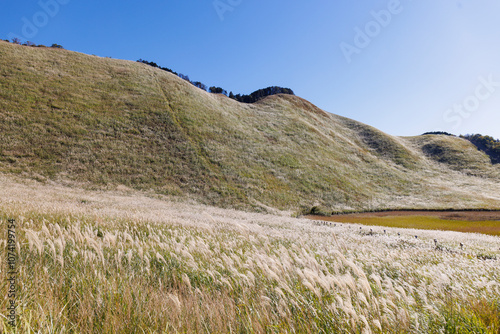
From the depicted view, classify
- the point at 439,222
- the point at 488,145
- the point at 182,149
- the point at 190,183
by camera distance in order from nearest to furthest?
1. the point at 439,222
2. the point at 190,183
3. the point at 182,149
4. the point at 488,145

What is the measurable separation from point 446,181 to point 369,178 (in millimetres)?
27393

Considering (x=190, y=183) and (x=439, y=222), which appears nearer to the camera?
(x=439, y=222)

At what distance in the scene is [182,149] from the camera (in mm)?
47312

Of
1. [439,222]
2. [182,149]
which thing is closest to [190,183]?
[182,149]

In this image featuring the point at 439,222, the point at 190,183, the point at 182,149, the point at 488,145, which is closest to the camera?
the point at 439,222

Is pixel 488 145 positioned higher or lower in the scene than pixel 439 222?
higher

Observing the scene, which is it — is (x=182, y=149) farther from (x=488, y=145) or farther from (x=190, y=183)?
(x=488, y=145)

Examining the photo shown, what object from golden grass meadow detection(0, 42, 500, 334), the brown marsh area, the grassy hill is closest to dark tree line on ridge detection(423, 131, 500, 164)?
golden grass meadow detection(0, 42, 500, 334)

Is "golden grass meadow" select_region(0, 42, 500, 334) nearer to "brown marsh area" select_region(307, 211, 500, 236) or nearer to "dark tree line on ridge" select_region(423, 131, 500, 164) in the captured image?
"brown marsh area" select_region(307, 211, 500, 236)

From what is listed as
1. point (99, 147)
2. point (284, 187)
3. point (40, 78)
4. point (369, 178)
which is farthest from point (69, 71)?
point (369, 178)

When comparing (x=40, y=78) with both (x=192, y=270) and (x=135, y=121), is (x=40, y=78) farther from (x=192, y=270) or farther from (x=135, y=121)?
(x=192, y=270)

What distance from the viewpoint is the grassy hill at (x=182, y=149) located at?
122ft

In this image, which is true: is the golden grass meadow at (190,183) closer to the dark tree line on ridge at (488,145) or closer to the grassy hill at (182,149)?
the grassy hill at (182,149)

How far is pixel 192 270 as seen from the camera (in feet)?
13.8
